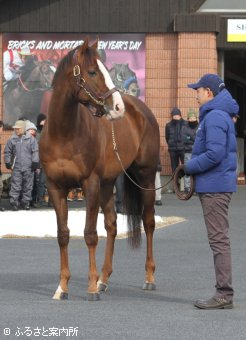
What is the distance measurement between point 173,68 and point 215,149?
1954 cm

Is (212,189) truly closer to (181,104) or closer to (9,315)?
(9,315)

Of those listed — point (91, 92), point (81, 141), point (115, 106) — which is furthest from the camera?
point (81, 141)

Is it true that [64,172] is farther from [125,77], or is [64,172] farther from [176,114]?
[125,77]

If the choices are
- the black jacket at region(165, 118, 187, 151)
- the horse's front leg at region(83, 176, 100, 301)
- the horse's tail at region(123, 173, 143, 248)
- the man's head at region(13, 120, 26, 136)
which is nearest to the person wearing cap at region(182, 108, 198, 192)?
the black jacket at region(165, 118, 187, 151)

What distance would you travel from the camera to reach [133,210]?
1292 cm

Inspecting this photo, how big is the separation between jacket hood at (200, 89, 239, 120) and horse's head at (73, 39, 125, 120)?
829 millimetres

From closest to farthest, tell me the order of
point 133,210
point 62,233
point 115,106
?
point 115,106 → point 62,233 → point 133,210

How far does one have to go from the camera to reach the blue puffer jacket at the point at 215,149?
33.0 ft

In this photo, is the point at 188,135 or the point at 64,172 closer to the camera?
the point at 64,172

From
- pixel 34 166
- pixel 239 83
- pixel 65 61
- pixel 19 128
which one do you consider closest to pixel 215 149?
pixel 65 61

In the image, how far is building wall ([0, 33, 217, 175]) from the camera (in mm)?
28906

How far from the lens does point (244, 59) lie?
34750mm

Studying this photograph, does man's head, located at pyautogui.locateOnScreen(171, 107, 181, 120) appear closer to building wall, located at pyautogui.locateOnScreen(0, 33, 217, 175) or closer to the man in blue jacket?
building wall, located at pyautogui.locateOnScreen(0, 33, 217, 175)

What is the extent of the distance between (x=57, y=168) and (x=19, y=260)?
3612 mm
